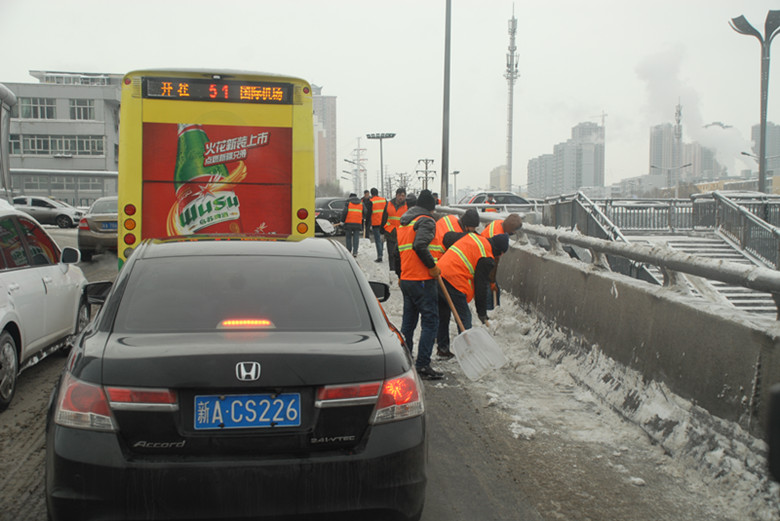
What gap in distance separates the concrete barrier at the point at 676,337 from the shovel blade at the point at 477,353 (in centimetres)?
84

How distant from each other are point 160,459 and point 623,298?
4215 mm

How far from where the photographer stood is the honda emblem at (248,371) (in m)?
3.00

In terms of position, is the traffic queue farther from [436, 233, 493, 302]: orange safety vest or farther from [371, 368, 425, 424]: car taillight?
[371, 368, 425, 424]: car taillight

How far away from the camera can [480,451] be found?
16.1 feet

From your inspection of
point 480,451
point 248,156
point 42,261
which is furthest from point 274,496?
point 248,156

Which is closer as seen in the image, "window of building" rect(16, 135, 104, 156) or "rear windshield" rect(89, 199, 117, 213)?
"rear windshield" rect(89, 199, 117, 213)

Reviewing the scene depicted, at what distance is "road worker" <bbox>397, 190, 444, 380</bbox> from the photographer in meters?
7.04

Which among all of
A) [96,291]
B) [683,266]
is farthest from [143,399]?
[683,266]

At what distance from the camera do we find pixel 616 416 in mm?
5633

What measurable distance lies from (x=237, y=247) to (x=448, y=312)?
4.18 meters

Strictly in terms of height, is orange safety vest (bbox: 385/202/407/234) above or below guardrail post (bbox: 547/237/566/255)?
above

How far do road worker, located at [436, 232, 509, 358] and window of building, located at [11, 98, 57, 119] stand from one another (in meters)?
91.3

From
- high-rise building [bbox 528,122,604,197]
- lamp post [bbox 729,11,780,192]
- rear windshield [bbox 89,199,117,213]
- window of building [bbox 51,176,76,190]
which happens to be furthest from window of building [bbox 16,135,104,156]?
lamp post [bbox 729,11,780,192]

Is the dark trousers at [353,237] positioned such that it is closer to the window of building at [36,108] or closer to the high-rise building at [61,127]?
the high-rise building at [61,127]
